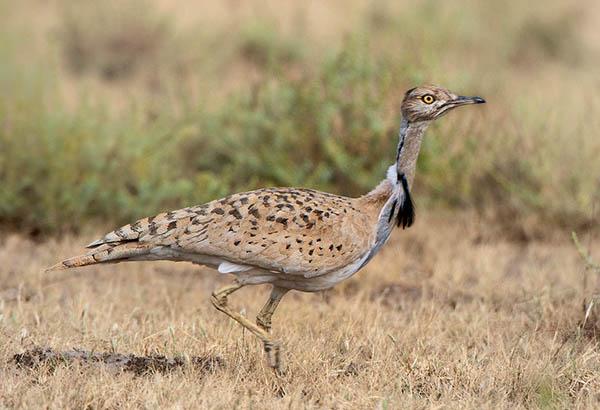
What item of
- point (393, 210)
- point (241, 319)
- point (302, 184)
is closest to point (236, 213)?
point (241, 319)

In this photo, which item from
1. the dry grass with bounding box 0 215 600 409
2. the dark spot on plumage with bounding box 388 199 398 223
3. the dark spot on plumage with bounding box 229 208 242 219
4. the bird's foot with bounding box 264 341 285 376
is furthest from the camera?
the dark spot on plumage with bounding box 388 199 398 223

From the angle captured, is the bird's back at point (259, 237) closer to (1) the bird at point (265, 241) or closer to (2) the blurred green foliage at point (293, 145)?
(1) the bird at point (265, 241)

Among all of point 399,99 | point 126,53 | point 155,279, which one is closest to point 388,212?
point 155,279

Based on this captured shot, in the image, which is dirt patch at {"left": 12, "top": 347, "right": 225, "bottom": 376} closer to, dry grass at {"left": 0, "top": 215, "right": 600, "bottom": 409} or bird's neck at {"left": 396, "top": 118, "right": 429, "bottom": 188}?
dry grass at {"left": 0, "top": 215, "right": 600, "bottom": 409}

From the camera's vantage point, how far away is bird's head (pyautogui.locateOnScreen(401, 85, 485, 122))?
17.1 feet

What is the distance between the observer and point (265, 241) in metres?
4.78

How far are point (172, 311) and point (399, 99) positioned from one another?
10.6 ft

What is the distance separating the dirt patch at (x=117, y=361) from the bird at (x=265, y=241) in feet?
0.91

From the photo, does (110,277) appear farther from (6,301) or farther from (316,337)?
(316,337)

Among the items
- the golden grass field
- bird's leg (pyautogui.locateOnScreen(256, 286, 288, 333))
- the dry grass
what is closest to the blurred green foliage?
the golden grass field

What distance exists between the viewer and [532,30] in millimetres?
13984

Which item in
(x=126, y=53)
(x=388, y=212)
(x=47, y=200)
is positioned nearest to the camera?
(x=388, y=212)

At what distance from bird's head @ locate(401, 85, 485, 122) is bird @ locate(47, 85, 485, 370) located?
49 centimetres

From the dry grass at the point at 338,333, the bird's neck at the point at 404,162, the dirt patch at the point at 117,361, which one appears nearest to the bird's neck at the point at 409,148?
the bird's neck at the point at 404,162
